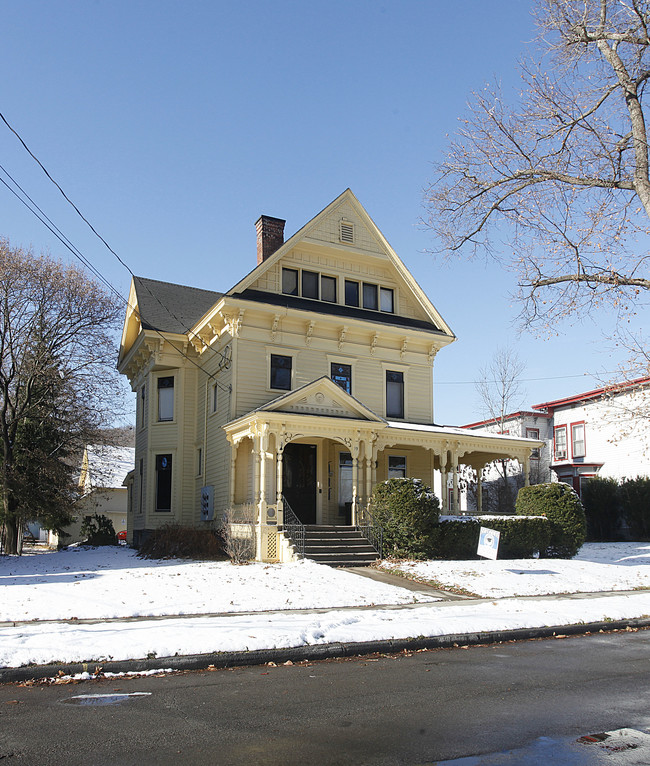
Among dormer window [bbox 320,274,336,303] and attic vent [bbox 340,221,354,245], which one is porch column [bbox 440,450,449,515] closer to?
dormer window [bbox 320,274,336,303]

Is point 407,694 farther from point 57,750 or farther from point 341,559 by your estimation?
point 341,559

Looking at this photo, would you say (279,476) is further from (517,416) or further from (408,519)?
(517,416)

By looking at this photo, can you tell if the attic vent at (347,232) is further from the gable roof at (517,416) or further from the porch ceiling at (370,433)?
the gable roof at (517,416)

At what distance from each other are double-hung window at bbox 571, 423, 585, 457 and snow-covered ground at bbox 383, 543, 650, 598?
1667 centimetres

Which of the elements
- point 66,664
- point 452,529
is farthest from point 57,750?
point 452,529

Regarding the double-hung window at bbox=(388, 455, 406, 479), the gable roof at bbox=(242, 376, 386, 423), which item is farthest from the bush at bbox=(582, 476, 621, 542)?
the gable roof at bbox=(242, 376, 386, 423)

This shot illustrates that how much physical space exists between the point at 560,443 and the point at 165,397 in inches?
876

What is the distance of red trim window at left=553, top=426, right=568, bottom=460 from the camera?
3755 centimetres

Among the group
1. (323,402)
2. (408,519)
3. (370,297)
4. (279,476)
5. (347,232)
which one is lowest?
(408,519)

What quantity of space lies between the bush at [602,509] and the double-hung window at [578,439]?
472cm

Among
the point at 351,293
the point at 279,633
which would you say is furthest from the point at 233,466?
the point at 279,633

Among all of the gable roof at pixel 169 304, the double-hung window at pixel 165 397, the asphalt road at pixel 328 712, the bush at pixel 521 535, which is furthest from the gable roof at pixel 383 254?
the asphalt road at pixel 328 712

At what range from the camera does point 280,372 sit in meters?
23.3

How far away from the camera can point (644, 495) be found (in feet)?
98.7
